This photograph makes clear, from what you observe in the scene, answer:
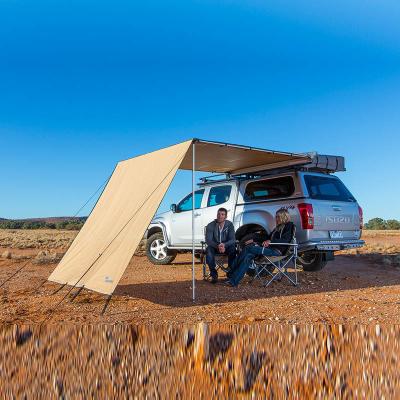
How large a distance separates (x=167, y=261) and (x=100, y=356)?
327 inches

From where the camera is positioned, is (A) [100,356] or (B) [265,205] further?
(B) [265,205]

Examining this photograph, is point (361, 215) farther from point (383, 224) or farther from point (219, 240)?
point (383, 224)

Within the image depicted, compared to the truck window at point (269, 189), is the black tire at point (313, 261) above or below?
below

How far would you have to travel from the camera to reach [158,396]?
6.79 ft

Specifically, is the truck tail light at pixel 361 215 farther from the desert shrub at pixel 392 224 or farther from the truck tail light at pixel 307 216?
the desert shrub at pixel 392 224

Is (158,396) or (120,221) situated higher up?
(120,221)

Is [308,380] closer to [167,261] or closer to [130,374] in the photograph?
[130,374]

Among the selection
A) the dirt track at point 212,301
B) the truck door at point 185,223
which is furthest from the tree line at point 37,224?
the dirt track at point 212,301

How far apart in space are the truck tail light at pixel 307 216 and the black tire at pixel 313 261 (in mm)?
1612

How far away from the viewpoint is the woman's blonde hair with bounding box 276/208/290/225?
23.5 ft

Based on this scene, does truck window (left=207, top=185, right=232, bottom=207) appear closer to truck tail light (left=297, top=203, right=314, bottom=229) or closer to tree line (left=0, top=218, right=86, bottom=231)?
truck tail light (left=297, top=203, right=314, bottom=229)

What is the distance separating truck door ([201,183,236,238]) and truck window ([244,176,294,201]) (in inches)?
13.7

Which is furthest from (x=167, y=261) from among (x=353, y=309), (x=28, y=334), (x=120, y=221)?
(x=28, y=334)

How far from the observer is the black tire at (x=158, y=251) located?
10.3m
